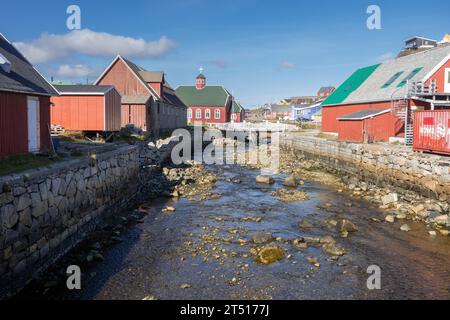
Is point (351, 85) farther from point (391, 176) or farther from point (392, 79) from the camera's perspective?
point (391, 176)

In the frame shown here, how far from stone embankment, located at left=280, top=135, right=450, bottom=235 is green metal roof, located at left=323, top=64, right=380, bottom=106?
9611 mm

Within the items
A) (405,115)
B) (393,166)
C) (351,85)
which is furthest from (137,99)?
(393,166)

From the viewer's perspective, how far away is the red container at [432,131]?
21.2 meters

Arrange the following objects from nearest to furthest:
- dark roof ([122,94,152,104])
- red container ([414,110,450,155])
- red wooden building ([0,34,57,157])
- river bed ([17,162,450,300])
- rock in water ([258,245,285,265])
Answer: river bed ([17,162,450,300]) → rock in water ([258,245,285,265]) → red wooden building ([0,34,57,157]) → red container ([414,110,450,155]) → dark roof ([122,94,152,104])

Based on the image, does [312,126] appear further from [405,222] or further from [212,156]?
[405,222]

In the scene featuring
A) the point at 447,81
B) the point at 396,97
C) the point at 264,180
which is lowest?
the point at 264,180

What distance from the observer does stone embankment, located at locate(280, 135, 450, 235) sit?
699 inches

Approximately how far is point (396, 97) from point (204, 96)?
59.2 meters

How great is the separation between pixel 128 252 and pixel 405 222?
1155cm

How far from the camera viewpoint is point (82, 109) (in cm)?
2786

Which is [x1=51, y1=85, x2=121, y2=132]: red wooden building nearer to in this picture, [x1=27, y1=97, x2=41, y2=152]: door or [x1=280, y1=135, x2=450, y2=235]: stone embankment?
[x1=27, y1=97, x2=41, y2=152]: door

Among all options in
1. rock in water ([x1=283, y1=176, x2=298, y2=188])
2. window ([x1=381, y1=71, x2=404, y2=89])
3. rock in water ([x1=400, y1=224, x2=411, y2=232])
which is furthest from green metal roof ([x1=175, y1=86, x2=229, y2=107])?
rock in water ([x1=400, y1=224, x2=411, y2=232])

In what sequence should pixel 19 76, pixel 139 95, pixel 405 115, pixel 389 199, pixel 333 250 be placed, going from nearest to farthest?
1. pixel 333 250
2. pixel 19 76
3. pixel 389 199
4. pixel 405 115
5. pixel 139 95

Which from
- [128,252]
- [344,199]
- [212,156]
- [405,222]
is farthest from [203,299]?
[212,156]
